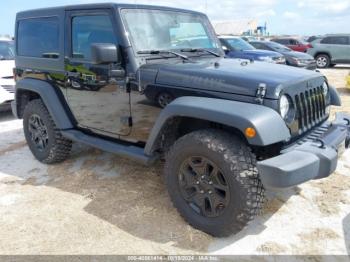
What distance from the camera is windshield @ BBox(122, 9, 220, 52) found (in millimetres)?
3512

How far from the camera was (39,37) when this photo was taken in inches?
178

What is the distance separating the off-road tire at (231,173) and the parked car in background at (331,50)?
51.4 feet

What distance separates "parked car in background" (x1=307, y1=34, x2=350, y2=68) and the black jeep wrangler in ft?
46.5

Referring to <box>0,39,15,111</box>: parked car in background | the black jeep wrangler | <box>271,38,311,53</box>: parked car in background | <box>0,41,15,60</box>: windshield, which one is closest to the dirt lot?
the black jeep wrangler

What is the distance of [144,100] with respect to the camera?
3420mm

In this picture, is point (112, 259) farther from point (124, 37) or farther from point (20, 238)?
point (124, 37)

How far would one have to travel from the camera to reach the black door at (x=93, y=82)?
3621mm

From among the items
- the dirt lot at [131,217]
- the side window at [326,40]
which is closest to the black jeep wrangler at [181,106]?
the dirt lot at [131,217]

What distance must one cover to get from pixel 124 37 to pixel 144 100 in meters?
0.61

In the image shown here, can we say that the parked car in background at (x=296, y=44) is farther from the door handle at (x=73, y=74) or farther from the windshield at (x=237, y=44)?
the door handle at (x=73, y=74)

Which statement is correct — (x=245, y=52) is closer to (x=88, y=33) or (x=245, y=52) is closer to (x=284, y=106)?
(x=88, y=33)

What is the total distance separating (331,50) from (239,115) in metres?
16.0

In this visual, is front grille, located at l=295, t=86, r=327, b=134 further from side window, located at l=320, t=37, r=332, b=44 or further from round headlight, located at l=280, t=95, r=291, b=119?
side window, located at l=320, t=37, r=332, b=44

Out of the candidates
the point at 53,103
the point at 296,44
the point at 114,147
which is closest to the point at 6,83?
the point at 53,103
